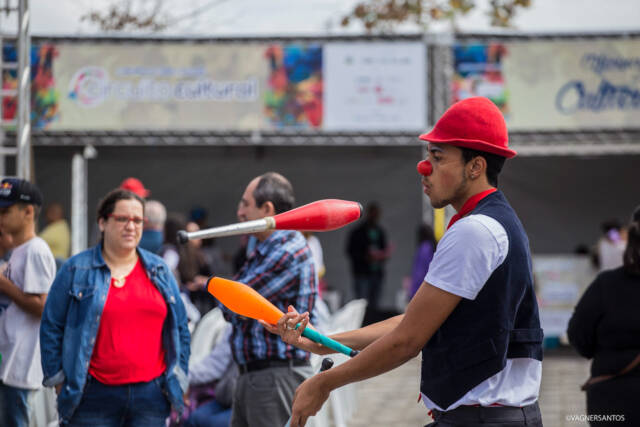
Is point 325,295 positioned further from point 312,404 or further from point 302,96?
point 312,404

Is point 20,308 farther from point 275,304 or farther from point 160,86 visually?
point 160,86

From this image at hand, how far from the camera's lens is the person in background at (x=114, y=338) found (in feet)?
11.8

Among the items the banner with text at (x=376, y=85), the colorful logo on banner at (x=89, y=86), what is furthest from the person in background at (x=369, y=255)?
the colorful logo on banner at (x=89, y=86)

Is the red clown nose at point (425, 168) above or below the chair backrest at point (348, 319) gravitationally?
above

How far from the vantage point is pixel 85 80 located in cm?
1048

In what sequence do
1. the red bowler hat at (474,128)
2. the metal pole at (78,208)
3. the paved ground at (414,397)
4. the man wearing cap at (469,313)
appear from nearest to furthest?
the man wearing cap at (469,313) < the red bowler hat at (474,128) < the paved ground at (414,397) < the metal pole at (78,208)

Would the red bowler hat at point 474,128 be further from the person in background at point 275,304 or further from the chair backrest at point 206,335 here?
the chair backrest at point 206,335

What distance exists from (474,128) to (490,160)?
0.38 feet

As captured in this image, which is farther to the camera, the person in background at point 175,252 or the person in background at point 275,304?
the person in background at point 175,252

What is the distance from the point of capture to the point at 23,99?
5.61 meters

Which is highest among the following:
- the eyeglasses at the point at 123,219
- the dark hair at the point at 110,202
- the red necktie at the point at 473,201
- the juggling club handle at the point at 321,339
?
the red necktie at the point at 473,201

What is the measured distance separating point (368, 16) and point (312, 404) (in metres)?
14.3

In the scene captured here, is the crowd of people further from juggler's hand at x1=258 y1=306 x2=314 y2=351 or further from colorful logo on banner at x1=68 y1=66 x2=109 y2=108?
colorful logo on banner at x1=68 y1=66 x2=109 y2=108

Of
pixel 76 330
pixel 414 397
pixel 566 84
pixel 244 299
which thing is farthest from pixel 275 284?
pixel 566 84
